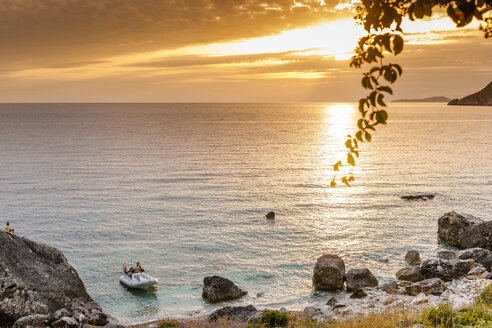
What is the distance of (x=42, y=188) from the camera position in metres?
60.1

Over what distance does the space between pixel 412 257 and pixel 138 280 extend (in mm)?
22900

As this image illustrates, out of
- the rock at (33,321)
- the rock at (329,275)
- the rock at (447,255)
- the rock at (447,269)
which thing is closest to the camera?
the rock at (33,321)

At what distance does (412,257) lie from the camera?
33.7m

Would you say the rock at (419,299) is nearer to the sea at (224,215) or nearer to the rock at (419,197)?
the sea at (224,215)

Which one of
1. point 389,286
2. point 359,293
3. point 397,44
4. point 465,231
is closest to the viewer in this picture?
point 397,44

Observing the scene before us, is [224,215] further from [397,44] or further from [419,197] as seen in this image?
[397,44]

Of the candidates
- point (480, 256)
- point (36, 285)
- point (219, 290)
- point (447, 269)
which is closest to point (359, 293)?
point (447, 269)

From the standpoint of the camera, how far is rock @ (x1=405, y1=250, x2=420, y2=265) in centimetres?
3359

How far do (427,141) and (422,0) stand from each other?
13151 cm

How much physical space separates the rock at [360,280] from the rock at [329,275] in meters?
0.64

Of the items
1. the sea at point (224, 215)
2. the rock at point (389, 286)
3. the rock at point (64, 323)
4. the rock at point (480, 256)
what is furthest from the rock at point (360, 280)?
the rock at point (64, 323)

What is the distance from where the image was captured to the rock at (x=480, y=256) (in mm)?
29656

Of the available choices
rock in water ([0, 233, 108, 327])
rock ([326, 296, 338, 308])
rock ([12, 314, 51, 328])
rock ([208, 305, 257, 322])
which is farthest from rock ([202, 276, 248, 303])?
rock ([12, 314, 51, 328])

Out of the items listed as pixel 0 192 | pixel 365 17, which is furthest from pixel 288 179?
pixel 365 17
